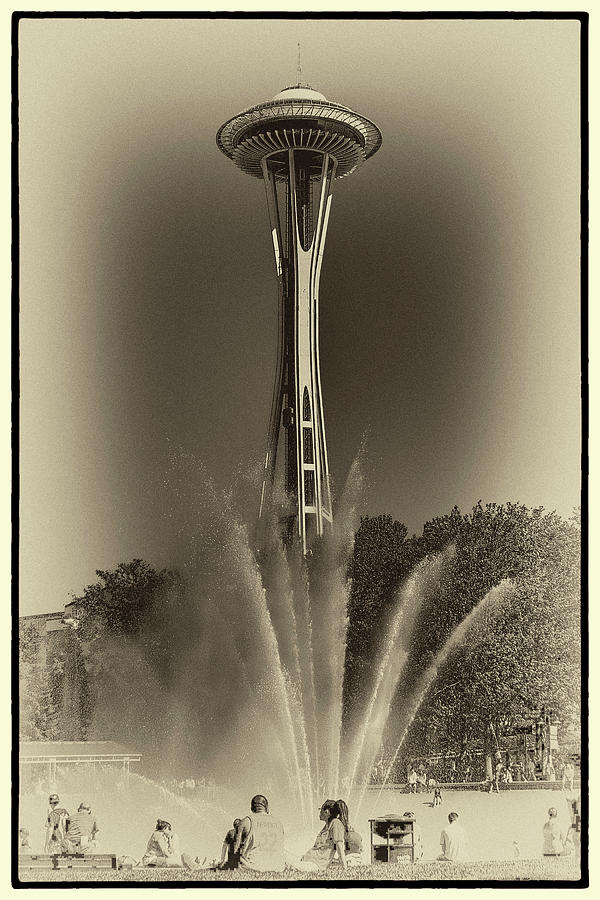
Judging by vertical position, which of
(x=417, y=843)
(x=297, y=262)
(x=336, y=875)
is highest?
(x=297, y=262)

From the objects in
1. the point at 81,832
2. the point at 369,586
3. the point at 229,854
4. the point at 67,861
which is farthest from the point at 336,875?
the point at 369,586

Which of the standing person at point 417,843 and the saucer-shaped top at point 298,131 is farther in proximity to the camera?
the saucer-shaped top at point 298,131

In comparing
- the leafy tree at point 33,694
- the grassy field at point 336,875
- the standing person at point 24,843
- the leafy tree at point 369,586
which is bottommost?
the grassy field at point 336,875

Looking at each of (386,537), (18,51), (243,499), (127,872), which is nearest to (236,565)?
(243,499)

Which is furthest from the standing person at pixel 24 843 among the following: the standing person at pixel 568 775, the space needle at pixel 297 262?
the standing person at pixel 568 775

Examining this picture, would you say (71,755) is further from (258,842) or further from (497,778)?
(497,778)

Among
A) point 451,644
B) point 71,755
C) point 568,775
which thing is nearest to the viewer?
point 71,755

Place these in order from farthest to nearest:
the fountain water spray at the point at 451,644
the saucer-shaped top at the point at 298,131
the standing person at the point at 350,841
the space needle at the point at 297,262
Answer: the space needle at the point at 297,262
the saucer-shaped top at the point at 298,131
the fountain water spray at the point at 451,644
the standing person at the point at 350,841

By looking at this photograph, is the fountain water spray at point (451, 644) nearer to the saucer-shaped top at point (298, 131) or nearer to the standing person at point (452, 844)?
the standing person at point (452, 844)
